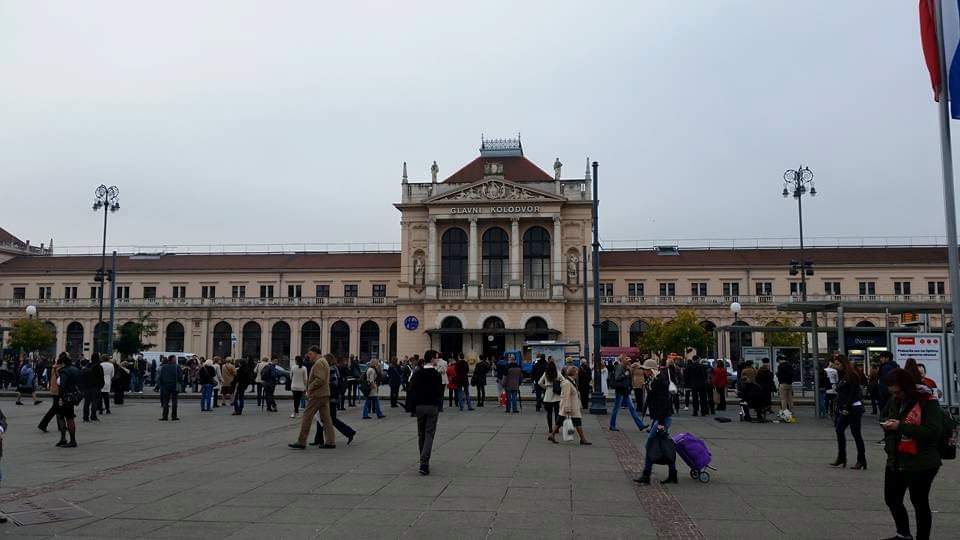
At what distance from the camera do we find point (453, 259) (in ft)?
227

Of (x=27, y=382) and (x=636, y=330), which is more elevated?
(x=636, y=330)

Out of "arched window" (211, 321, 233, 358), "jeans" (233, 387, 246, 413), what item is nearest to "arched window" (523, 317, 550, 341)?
"arched window" (211, 321, 233, 358)

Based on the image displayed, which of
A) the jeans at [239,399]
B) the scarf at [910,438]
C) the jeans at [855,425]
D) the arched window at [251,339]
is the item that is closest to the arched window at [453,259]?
the arched window at [251,339]

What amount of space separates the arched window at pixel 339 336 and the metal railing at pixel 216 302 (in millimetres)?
2030

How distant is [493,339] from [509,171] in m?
17.3

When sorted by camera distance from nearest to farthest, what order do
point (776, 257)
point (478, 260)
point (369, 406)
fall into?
point (369, 406)
point (478, 260)
point (776, 257)

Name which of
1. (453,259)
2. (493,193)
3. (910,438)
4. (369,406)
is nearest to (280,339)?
(453,259)

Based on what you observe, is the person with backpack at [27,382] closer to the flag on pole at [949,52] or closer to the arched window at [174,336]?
the flag on pole at [949,52]

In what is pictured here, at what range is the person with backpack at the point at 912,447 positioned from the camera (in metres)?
7.09

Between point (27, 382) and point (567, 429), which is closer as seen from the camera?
point (567, 429)

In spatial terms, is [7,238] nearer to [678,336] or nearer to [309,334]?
[309,334]

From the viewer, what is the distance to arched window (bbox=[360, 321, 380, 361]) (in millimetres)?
74438

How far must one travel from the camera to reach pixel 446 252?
69.1 m

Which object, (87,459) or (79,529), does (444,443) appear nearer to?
(87,459)
